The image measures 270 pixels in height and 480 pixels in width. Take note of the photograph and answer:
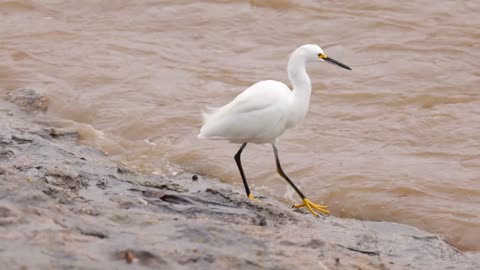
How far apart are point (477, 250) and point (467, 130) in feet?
9.05

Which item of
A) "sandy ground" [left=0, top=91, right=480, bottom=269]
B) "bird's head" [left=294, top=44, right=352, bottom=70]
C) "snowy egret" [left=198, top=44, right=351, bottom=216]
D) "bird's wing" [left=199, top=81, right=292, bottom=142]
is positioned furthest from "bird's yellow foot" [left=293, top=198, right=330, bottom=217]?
"bird's head" [left=294, top=44, right=352, bottom=70]

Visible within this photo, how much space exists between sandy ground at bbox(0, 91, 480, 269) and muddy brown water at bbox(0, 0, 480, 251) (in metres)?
1.28

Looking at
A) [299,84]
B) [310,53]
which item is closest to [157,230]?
[299,84]

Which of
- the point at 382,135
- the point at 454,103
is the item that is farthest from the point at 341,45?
the point at 382,135

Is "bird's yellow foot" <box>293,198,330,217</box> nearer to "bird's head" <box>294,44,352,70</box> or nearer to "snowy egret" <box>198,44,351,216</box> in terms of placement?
"snowy egret" <box>198,44,351,216</box>

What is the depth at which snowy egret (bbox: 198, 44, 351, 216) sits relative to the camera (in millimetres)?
6289

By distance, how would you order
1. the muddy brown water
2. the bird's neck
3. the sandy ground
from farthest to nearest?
the muddy brown water < the bird's neck < the sandy ground

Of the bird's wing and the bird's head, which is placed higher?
the bird's head

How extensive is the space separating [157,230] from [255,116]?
2.35 meters

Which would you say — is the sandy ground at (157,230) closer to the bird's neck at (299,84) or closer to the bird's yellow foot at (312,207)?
the bird's yellow foot at (312,207)

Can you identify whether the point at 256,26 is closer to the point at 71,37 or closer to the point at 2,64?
the point at 71,37

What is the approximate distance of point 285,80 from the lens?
34.2 feet

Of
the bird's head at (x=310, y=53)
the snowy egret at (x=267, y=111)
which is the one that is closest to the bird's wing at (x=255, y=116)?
the snowy egret at (x=267, y=111)

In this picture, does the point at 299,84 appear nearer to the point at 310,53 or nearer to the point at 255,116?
the point at 310,53
